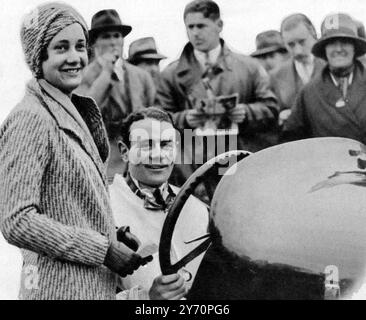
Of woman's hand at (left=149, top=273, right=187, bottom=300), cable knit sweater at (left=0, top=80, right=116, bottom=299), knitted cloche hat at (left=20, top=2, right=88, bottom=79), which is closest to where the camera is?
cable knit sweater at (left=0, top=80, right=116, bottom=299)

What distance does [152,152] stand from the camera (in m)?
3.79

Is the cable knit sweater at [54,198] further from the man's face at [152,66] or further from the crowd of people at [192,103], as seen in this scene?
the man's face at [152,66]

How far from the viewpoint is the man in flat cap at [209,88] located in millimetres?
3791

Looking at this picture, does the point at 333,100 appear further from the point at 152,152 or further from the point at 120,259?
the point at 120,259

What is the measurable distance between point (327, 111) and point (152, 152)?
772mm

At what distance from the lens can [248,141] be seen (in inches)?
150

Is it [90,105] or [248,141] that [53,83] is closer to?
[90,105]

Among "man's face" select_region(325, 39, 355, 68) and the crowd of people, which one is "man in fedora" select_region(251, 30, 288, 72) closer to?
the crowd of people

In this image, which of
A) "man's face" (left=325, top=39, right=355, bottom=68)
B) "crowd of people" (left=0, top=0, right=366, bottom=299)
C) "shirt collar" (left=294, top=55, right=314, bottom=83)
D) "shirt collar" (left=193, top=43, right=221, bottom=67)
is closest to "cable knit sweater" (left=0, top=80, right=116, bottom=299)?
"crowd of people" (left=0, top=0, right=366, bottom=299)

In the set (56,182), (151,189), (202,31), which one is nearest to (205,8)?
(202,31)

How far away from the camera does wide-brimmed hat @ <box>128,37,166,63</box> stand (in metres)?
3.79

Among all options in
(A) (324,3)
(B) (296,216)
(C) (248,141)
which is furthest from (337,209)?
(A) (324,3)

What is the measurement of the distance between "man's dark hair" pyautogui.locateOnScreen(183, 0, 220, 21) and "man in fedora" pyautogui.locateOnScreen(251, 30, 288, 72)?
0.68 feet

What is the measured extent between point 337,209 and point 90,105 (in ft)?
3.68
